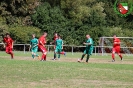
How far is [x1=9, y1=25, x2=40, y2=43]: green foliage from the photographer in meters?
62.7

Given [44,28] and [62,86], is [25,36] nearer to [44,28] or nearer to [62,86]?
[44,28]

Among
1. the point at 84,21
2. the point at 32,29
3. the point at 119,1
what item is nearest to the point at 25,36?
the point at 32,29

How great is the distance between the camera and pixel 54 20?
69812mm

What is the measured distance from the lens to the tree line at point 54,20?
214 feet

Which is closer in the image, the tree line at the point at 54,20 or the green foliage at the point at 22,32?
the green foliage at the point at 22,32

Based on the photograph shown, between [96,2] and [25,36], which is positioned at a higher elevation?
[96,2]

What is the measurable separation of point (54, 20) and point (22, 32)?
7.56 metres

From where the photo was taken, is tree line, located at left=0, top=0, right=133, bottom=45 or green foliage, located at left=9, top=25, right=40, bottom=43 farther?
tree line, located at left=0, top=0, right=133, bottom=45

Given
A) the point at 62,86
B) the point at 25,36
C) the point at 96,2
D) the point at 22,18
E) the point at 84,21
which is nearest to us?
the point at 62,86

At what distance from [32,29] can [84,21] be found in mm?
11563

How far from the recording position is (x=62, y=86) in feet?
48.1

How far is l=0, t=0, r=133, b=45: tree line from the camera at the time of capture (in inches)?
2566

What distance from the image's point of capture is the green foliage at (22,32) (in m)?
62.7

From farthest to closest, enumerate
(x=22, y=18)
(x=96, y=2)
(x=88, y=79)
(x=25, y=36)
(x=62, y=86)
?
(x=96, y=2), (x=22, y=18), (x=25, y=36), (x=88, y=79), (x=62, y=86)
